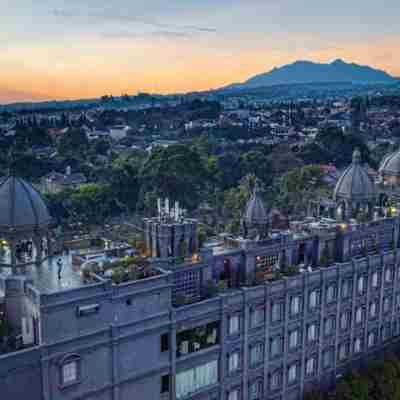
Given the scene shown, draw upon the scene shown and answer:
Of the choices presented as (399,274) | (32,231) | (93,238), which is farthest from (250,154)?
(32,231)

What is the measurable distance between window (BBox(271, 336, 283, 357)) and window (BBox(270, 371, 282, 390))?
5.42 ft

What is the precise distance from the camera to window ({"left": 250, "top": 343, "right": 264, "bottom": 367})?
38153 mm

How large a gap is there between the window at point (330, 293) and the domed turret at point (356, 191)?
10.7 meters

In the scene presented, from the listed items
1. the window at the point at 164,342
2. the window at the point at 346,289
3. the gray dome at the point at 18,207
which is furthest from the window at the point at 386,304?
the gray dome at the point at 18,207

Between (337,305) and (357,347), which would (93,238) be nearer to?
Result: (337,305)

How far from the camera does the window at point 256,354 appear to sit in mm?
38153

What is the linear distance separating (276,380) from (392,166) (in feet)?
107

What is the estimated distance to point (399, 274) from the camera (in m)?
48.9

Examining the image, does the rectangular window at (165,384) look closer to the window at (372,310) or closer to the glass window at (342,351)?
the glass window at (342,351)

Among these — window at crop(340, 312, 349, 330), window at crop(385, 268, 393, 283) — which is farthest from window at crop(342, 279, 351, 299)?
window at crop(385, 268, 393, 283)

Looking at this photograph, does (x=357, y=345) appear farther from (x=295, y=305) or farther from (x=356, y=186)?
(x=356, y=186)

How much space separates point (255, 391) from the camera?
39.2 m

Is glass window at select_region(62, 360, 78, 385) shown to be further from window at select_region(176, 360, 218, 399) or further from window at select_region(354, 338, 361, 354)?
window at select_region(354, 338, 361, 354)

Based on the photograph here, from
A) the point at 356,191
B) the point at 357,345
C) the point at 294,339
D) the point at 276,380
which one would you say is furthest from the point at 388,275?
the point at 276,380
